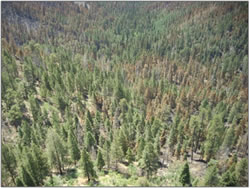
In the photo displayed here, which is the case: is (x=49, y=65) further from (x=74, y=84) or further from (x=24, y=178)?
(x=24, y=178)

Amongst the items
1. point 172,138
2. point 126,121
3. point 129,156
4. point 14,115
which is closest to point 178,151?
point 172,138

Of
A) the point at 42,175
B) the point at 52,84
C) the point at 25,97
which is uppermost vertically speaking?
the point at 52,84

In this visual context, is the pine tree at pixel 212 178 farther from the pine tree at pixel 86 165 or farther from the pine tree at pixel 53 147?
the pine tree at pixel 53 147

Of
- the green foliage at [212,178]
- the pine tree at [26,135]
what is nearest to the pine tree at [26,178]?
the pine tree at [26,135]

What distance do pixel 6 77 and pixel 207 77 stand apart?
140851mm

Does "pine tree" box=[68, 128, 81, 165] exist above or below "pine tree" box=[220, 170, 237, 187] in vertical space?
above

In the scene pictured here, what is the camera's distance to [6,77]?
69.0 m

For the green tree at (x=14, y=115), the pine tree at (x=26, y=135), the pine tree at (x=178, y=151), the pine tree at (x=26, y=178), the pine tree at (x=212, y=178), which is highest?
the green tree at (x=14, y=115)

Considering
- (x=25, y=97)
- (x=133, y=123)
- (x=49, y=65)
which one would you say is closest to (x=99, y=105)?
(x=133, y=123)

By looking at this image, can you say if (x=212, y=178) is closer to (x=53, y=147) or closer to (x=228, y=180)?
(x=228, y=180)

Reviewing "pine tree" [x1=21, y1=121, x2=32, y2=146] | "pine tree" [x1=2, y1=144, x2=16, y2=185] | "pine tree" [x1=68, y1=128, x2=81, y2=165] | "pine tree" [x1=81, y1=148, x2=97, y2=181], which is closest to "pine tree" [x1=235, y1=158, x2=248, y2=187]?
"pine tree" [x1=81, y1=148, x2=97, y2=181]

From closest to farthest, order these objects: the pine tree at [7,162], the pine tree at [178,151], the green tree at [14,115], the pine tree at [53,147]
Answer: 1. the pine tree at [7,162]
2. the pine tree at [53,147]
3. the pine tree at [178,151]
4. the green tree at [14,115]

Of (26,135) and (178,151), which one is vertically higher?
(26,135)

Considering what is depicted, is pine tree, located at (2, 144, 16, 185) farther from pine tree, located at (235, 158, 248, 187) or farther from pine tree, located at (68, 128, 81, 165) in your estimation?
pine tree, located at (235, 158, 248, 187)
